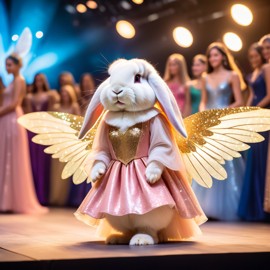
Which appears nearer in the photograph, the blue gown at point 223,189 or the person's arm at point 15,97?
the blue gown at point 223,189

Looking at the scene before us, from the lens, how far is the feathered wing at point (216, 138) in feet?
13.4

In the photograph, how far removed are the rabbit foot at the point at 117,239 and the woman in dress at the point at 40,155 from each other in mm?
4775

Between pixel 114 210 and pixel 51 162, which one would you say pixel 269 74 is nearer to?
pixel 114 210

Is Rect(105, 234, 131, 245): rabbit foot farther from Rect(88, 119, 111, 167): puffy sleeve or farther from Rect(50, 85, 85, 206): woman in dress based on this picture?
Rect(50, 85, 85, 206): woman in dress

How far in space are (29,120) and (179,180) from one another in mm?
1156

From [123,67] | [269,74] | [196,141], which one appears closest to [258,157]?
[269,74]

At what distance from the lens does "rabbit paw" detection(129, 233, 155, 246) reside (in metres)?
3.81

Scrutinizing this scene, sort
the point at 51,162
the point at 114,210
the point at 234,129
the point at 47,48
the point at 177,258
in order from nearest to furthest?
the point at 177,258 < the point at 114,210 < the point at 234,129 < the point at 51,162 < the point at 47,48

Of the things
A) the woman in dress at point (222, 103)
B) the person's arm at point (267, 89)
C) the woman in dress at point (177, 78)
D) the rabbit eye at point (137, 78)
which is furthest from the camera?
the woman in dress at point (177, 78)

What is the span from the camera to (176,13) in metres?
9.64

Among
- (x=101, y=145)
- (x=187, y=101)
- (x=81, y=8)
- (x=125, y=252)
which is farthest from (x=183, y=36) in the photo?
(x=125, y=252)

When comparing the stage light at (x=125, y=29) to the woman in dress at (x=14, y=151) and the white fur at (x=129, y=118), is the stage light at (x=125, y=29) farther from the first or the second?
the white fur at (x=129, y=118)

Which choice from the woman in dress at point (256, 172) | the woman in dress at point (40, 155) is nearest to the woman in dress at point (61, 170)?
the woman in dress at point (40, 155)

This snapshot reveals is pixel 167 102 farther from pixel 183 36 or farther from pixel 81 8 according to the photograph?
pixel 81 8
